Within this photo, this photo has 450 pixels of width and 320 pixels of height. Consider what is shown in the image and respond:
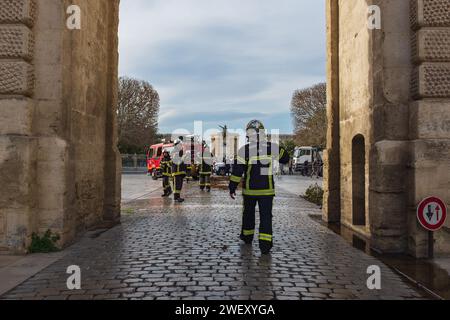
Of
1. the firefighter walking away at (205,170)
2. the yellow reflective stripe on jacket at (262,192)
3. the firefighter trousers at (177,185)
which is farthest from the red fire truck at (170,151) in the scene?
the yellow reflective stripe on jacket at (262,192)

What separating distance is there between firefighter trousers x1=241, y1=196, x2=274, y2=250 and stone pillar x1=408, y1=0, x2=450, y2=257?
2114 millimetres

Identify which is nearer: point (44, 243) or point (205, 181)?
point (44, 243)

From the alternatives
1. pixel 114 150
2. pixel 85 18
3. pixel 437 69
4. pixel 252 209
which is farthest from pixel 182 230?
pixel 437 69

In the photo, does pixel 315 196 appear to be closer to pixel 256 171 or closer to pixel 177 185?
pixel 177 185

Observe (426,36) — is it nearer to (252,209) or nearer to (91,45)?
(252,209)

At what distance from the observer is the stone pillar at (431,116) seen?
6.61 m

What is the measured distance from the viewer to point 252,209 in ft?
23.8

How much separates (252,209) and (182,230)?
2.05 meters

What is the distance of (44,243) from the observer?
6.84 metres

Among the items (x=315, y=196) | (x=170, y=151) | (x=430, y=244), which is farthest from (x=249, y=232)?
(x=170, y=151)

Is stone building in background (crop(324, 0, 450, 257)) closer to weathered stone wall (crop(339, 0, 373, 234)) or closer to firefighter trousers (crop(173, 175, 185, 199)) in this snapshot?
weathered stone wall (crop(339, 0, 373, 234))

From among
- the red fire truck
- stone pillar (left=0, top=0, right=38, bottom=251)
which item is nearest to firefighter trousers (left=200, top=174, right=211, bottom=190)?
the red fire truck

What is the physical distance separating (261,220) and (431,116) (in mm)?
2943

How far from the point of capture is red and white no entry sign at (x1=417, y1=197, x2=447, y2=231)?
20.4 feet
